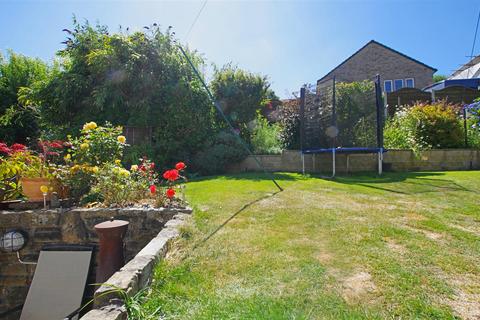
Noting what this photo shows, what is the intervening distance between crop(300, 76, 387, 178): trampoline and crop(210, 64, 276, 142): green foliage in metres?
2.27

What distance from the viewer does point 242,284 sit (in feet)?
5.20

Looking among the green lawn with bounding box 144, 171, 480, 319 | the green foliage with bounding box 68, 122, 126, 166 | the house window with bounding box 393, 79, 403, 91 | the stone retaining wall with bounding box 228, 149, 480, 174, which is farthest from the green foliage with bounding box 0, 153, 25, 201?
the house window with bounding box 393, 79, 403, 91

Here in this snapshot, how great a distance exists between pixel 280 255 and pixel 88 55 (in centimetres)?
734

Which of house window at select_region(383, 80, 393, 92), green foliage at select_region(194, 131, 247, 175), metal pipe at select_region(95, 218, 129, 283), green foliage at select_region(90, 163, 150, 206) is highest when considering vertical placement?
house window at select_region(383, 80, 393, 92)

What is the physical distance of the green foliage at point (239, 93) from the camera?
8.59m

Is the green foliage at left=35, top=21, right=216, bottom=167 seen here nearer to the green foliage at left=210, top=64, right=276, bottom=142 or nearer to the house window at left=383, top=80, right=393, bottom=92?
the green foliage at left=210, top=64, right=276, bottom=142

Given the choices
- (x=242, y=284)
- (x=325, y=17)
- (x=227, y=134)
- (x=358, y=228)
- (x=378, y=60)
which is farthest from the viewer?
(x=378, y=60)

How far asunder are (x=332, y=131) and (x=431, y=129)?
8.09 ft

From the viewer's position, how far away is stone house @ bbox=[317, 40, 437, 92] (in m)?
16.9

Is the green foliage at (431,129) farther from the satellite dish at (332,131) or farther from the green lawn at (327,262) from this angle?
the green lawn at (327,262)

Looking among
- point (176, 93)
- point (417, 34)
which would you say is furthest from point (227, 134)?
point (417, 34)

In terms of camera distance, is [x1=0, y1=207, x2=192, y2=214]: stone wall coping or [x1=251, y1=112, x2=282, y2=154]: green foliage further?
[x1=251, y1=112, x2=282, y2=154]: green foliage

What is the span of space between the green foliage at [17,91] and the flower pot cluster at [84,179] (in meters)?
8.05

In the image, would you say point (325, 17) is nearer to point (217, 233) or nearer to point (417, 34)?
point (417, 34)
